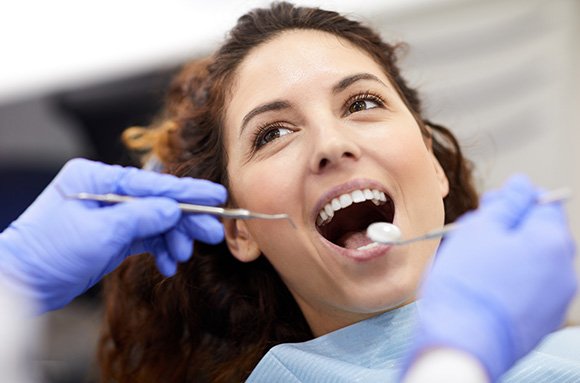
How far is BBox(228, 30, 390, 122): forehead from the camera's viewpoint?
148 centimetres

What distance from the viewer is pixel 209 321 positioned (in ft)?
5.97

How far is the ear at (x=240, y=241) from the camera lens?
1.60 meters

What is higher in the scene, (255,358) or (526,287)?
(526,287)

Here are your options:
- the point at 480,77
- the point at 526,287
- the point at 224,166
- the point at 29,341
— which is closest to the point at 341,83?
A: the point at 224,166

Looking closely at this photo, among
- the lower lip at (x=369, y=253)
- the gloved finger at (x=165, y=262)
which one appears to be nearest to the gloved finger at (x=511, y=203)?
the lower lip at (x=369, y=253)

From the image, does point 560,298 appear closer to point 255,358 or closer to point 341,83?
point 341,83

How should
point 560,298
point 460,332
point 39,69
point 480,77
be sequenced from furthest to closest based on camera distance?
point 39,69 < point 480,77 < point 560,298 < point 460,332

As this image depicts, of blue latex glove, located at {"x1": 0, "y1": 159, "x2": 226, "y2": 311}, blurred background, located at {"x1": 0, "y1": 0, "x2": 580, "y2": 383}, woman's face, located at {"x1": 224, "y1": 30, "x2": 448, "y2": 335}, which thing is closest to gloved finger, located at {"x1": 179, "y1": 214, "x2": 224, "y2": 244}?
blue latex glove, located at {"x1": 0, "y1": 159, "x2": 226, "y2": 311}

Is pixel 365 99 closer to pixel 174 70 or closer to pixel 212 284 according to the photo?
pixel 212 284

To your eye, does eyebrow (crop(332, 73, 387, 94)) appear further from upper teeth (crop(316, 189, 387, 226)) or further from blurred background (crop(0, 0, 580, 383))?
blurred background (crop(0, 0, 580, 383))

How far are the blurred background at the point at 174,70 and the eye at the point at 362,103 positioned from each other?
3.42 feet

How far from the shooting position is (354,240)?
159cm

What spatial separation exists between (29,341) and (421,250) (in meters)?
0.73

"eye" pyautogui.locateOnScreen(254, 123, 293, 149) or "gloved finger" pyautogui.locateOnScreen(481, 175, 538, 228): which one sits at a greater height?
"gloved finger" pyautogui.locateOnScreen(481, 175, 538, 228)
